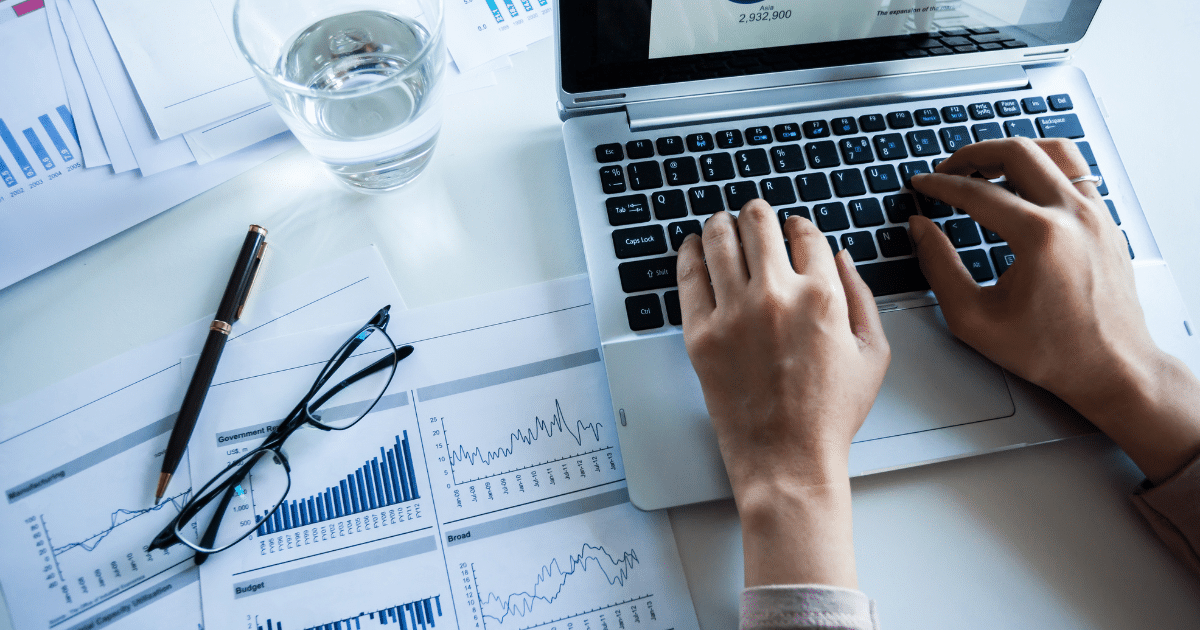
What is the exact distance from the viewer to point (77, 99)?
0.53 m

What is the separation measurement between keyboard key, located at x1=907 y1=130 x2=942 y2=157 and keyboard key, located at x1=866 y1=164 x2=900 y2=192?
31 mm

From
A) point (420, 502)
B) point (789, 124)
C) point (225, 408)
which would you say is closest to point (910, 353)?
point (789, 124)

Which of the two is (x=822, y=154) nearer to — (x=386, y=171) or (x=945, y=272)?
(x=945, y=272)

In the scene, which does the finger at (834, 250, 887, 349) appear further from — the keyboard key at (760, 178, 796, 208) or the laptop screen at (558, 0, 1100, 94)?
the laptop screen at (558, 0, 1100, 94)

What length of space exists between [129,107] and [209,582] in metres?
0.38

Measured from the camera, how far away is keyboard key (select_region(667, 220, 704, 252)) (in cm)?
49

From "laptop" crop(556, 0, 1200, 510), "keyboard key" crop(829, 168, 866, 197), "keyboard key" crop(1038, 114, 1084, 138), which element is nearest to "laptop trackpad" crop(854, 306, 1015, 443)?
"laptop" crop(556, 0, 1200, 510)

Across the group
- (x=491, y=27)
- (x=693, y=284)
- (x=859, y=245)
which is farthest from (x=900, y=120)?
(x=491, y=27)

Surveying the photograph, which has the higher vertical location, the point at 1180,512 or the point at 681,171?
the point at 681,171

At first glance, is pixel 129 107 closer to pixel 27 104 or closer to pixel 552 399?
pixel 27 104

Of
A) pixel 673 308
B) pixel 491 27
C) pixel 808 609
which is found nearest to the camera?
pixel 808 609

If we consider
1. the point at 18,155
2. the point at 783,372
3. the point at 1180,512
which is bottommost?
the point at 1180,512

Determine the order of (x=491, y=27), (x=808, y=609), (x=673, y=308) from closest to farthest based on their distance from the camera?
(x=808, y=609) < (x=673, y=308) < (x=491, y=27)

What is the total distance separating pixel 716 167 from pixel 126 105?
0.48 metres
